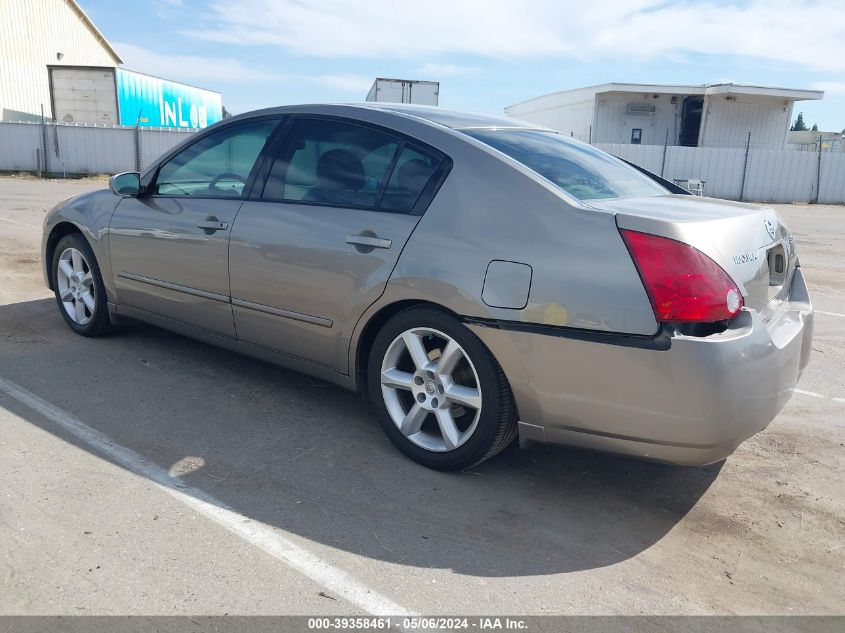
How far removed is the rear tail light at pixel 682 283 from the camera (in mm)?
2596

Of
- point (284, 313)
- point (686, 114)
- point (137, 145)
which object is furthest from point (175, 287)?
point (686, 114)

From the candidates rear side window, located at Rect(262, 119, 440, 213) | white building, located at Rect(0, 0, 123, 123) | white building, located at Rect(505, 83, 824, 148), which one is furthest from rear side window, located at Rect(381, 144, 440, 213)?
white building, located at Rect(0, 0, 123, 123)

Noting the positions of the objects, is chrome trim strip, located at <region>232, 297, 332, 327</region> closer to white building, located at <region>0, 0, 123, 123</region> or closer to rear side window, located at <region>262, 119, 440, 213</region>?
rear side window, located at <region>262, 119, 440, 213</region>

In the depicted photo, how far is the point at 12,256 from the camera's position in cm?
844

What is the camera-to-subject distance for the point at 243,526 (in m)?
2.79

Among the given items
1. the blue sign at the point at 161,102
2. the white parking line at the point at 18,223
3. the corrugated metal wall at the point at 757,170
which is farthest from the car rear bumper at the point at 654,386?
the blue sign at the point at 161,102

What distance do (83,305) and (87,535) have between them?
9.48ft

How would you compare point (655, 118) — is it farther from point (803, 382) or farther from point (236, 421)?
point (236, 421)

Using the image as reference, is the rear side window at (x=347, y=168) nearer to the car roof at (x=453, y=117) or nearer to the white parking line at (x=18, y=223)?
the car roof at (x=453, y=117)

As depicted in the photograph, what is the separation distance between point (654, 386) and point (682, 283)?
0.40 metres

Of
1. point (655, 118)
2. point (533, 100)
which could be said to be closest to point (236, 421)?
point (655, 118)

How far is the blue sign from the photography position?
88.4ft

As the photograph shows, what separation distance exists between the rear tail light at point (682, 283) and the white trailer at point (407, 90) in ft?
60.0

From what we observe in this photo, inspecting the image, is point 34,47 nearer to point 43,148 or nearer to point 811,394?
point 43,148
